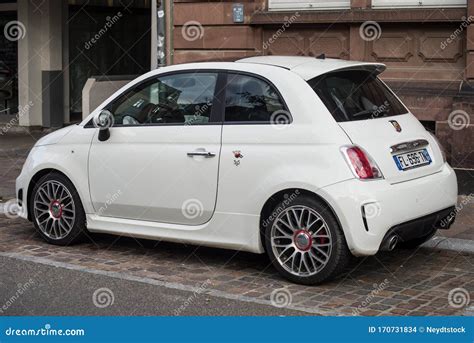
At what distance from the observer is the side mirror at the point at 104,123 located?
24.1 ft

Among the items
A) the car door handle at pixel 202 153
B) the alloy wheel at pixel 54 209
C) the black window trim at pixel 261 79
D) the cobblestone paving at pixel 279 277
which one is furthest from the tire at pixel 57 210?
the black window trim at pixel 261 79

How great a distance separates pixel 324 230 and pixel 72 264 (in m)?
2.37

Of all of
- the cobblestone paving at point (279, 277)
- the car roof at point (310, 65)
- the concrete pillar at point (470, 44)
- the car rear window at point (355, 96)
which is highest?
the concrete pillar at point (470, 44)

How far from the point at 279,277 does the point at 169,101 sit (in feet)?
6.05

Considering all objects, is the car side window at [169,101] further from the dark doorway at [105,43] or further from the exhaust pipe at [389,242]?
the dark doorway at [105,43]

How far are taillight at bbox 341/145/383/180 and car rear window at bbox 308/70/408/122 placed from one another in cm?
33

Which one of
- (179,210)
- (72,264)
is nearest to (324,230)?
(179,210)

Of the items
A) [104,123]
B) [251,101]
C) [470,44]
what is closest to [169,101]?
[104,123]

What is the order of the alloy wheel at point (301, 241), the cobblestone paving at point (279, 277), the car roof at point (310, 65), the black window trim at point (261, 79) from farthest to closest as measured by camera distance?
the car roof at point (310, 65) < the black window trim at point (261, 79) < the alloy wheel at point (301, 241) < the cobblestone paving at point (279, 277)

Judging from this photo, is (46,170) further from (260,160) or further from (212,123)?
(260,160)

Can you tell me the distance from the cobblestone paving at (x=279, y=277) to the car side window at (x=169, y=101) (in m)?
1.28

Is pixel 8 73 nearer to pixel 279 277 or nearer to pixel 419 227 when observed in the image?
pixel 279 277

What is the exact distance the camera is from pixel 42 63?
59.3 ft

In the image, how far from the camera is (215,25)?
13.4m
